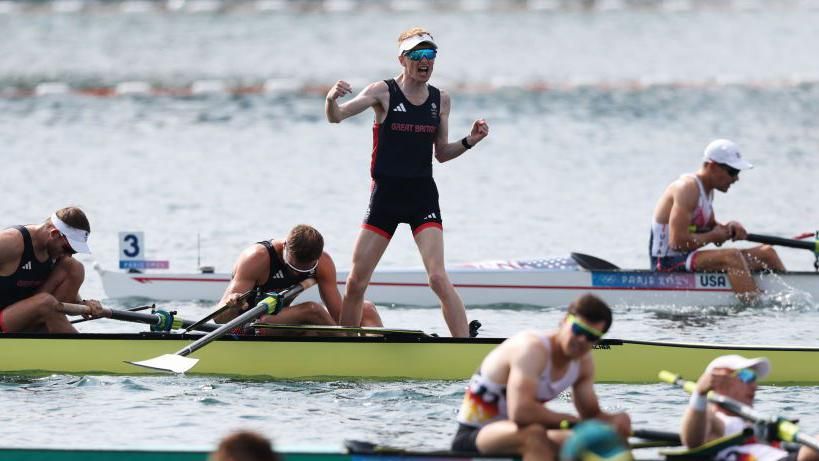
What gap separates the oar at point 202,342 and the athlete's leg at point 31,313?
2.77 ft

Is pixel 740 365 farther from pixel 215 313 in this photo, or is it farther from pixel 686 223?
pixel 686 223

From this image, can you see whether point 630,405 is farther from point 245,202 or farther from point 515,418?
point 245,202

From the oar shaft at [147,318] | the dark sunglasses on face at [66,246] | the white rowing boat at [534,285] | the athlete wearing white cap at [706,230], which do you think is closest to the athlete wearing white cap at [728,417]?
the oar shaft at [147,318]

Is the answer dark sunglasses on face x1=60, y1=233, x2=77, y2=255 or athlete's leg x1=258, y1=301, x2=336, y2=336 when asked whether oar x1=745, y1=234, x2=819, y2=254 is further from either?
dark sunglasses on face x1=60, y1=233, x2=77, y2=255

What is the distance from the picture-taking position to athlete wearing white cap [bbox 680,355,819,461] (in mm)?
9453

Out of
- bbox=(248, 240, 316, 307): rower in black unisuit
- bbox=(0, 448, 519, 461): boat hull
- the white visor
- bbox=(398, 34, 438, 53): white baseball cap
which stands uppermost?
bbox=(398, 34, 438, 53): white baseball cap

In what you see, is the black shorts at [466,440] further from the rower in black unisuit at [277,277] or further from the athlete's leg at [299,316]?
the athlete's leg at [299,316]

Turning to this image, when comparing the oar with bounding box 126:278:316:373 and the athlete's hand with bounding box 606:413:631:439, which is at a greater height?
the oar with bounding box 126:278:316:373

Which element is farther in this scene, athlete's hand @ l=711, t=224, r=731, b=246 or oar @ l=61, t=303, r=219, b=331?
athlete's hand @ l=711, t=224, r=731, b=246

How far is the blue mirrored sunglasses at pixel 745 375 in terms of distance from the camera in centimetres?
955

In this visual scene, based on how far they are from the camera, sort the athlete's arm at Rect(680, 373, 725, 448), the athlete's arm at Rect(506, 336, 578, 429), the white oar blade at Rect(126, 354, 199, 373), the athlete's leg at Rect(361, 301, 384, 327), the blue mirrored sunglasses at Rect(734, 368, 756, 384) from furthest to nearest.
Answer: the athlete's leg at Rect(361, 301, 384, 327), the white oar blade at Rect(126, 354, 199, 373), the blue mirrored sunglasses at Rect(734, 368, 756, 384), the athlete's arm at Rect(680, 373, 725, 448), the athlete's arm at Rect(506, 336, 578, 429)

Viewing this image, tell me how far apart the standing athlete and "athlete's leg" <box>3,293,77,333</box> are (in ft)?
7.65

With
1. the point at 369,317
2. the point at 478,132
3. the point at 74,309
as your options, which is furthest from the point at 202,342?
the point at 478,132

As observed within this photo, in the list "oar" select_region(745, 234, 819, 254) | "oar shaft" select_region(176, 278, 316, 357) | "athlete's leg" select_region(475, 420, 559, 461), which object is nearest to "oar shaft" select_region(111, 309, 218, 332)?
"oar shaft" select_region(176, 278, 316, 357)
